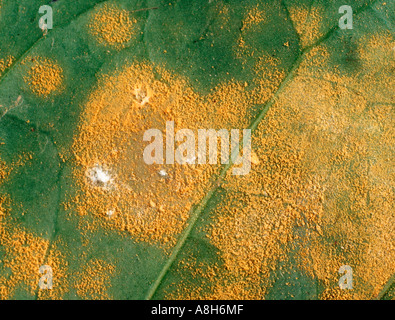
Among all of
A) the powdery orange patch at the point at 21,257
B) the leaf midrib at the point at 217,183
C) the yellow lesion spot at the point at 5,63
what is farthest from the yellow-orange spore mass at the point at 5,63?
the leaf midrib at the point at 217,183

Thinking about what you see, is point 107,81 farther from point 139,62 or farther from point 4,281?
point 4,281

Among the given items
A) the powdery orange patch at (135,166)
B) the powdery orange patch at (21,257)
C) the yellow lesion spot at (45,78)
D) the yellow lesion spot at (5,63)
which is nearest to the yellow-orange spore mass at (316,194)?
the powdery orange patch at (135,166)

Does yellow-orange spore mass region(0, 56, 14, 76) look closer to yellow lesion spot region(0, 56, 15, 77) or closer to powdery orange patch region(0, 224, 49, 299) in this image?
yellow lesion spot region(0, 56, 15, 77)

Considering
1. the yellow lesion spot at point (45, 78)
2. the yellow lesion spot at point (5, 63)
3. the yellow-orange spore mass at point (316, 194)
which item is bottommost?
the yellow-orange spore mass at point (316, 194)

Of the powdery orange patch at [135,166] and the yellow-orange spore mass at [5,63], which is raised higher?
the yellow-orange spore mass at [5,63]

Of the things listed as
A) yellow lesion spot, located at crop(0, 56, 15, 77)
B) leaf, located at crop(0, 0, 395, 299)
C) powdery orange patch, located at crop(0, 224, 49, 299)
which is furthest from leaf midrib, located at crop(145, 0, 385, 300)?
yellow lesion spot, located at crop(0, 56, 15, 77)

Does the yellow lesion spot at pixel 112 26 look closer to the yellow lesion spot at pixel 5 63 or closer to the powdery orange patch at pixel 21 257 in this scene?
the yellow lesion spot at pixel 5 63
